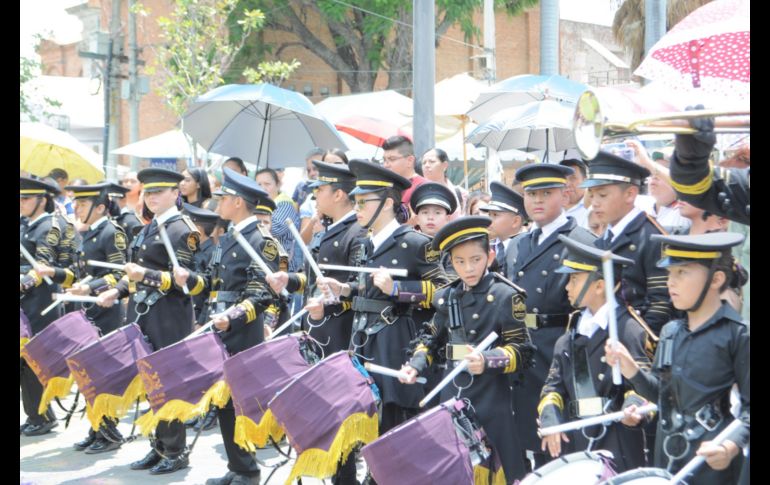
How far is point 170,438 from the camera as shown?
8102 millimetres

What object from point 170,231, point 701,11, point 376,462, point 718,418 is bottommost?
point 376,462

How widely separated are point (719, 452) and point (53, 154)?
10319 mm

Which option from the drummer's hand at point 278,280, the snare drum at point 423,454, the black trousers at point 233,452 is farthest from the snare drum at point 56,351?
the snare drum at point 423,454

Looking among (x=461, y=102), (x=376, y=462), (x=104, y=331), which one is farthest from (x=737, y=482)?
(x=461, y=102)

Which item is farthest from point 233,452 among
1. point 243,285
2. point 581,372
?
point 581,372

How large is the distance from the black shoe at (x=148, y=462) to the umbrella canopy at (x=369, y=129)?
5.76 m

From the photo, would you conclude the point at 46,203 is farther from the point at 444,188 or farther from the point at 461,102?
the point at 461,102

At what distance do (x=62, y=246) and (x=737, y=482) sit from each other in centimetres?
739

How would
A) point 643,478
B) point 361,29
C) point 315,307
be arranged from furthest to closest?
1. point 361,29
2. point 315,307
3. point 643,478

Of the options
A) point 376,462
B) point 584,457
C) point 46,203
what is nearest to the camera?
point 584,457

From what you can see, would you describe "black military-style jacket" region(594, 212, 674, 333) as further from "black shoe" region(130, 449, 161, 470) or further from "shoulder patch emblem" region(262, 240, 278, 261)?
"black shoe" region(130, 449, 161, 470)

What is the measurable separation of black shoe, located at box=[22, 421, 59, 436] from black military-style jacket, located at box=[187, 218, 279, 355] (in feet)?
9.94

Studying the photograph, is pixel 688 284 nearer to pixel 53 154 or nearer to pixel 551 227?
pixel 551 227

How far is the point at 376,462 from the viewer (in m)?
5.09
